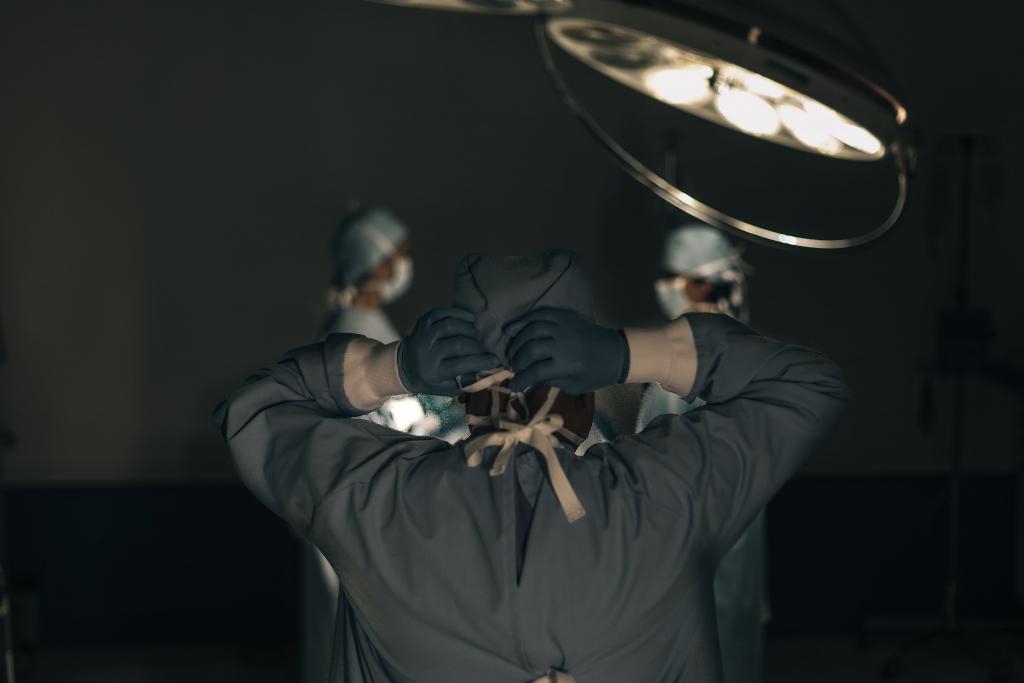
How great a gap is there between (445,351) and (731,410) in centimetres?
32

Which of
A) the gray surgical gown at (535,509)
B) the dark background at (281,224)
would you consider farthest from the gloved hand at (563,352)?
the dark background at (281,224)

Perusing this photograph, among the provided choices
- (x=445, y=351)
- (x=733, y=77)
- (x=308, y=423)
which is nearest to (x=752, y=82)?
(x=733, y=77)

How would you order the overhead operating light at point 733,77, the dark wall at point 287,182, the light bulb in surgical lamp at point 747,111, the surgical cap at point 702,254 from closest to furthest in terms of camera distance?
the overhead operating light at point 733,77, the light bulb in surgical lamp at point 747,111, the surgical cap at point 702,254, the dark wall at point 287,182

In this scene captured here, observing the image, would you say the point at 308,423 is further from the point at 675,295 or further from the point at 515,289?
the point at 675,295

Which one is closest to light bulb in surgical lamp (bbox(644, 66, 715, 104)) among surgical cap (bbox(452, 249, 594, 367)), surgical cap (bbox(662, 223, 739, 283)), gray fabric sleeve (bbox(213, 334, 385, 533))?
surgical cap (bbox(452, 249, 594, 367))

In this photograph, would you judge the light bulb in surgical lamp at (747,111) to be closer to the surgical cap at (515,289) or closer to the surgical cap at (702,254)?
the surgical cap at (515,289)

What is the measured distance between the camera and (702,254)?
3.54 m

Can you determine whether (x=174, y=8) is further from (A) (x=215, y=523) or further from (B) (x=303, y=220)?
(A) (x=215, y=523)

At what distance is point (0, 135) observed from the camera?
180 inches

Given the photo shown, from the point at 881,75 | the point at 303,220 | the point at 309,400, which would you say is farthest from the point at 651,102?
the point at 881,75

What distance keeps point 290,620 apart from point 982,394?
2924 mm

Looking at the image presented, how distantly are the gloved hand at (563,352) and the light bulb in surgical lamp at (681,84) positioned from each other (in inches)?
10.7

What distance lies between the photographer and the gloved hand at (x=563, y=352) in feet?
3.98

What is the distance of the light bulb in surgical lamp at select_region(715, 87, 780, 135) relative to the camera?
121cm
